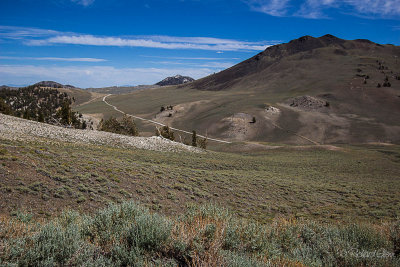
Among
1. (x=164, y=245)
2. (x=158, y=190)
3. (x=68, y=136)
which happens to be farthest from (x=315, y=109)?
(x=164, y=245)

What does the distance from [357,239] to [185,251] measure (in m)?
4.43

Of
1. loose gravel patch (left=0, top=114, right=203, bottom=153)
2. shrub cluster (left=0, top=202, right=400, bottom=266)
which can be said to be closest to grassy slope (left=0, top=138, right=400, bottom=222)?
shrub cluster (left=0, top=202, right=400, bottom=266)

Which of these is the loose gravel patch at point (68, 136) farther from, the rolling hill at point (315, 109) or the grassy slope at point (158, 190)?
the rolling hill at point (315, 109)

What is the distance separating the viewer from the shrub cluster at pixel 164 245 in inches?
146

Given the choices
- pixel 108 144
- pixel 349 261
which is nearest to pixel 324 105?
pixel 108 144

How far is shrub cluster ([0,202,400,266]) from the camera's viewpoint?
3.71 m

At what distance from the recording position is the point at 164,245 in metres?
4.45

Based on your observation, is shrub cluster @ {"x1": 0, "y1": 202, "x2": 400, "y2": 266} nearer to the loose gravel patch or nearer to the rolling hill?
the loose gravel patch

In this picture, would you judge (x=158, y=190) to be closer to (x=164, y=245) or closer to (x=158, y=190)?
(x=158, y=190)

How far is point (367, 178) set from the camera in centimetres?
2759

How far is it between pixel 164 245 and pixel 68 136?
2848 centimetres

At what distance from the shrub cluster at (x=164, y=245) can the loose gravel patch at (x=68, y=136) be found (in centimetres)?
2172

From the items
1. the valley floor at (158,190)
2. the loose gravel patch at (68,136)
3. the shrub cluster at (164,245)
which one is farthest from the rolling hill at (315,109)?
the shrub cluster at (164,245)

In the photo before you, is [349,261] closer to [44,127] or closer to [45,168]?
[45,168]
